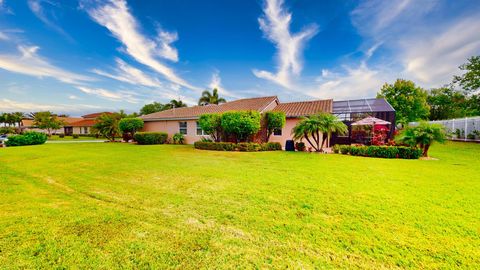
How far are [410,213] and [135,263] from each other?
486 cm

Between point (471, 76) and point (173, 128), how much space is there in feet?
112

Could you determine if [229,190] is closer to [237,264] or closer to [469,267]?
[237,264]

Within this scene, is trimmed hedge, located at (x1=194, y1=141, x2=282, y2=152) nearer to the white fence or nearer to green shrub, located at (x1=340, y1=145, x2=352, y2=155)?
green shrub, located at (x1=340, y1=145, x2=352, y2=155)

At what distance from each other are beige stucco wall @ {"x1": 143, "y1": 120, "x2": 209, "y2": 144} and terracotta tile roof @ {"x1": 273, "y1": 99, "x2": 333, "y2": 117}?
917cm

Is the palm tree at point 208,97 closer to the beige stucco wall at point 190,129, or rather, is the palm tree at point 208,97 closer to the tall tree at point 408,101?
the beige stucco wall at point 190,129

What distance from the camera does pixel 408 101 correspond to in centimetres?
3512

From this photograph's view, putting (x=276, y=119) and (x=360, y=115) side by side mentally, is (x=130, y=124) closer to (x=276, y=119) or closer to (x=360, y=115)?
(x=276, y=119)

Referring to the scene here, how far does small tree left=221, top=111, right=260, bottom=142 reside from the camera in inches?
573

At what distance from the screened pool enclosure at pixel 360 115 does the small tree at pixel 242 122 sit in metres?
8.13

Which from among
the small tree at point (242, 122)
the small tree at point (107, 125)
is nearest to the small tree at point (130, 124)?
the small tree at point (107, 125)

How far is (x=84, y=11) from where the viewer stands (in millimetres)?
12359

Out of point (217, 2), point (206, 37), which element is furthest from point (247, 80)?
point (217, 2)

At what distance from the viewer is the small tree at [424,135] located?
1065cm

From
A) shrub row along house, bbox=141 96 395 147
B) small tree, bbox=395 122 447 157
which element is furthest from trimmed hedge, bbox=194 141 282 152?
small tree, bbox=395 122 447 157
